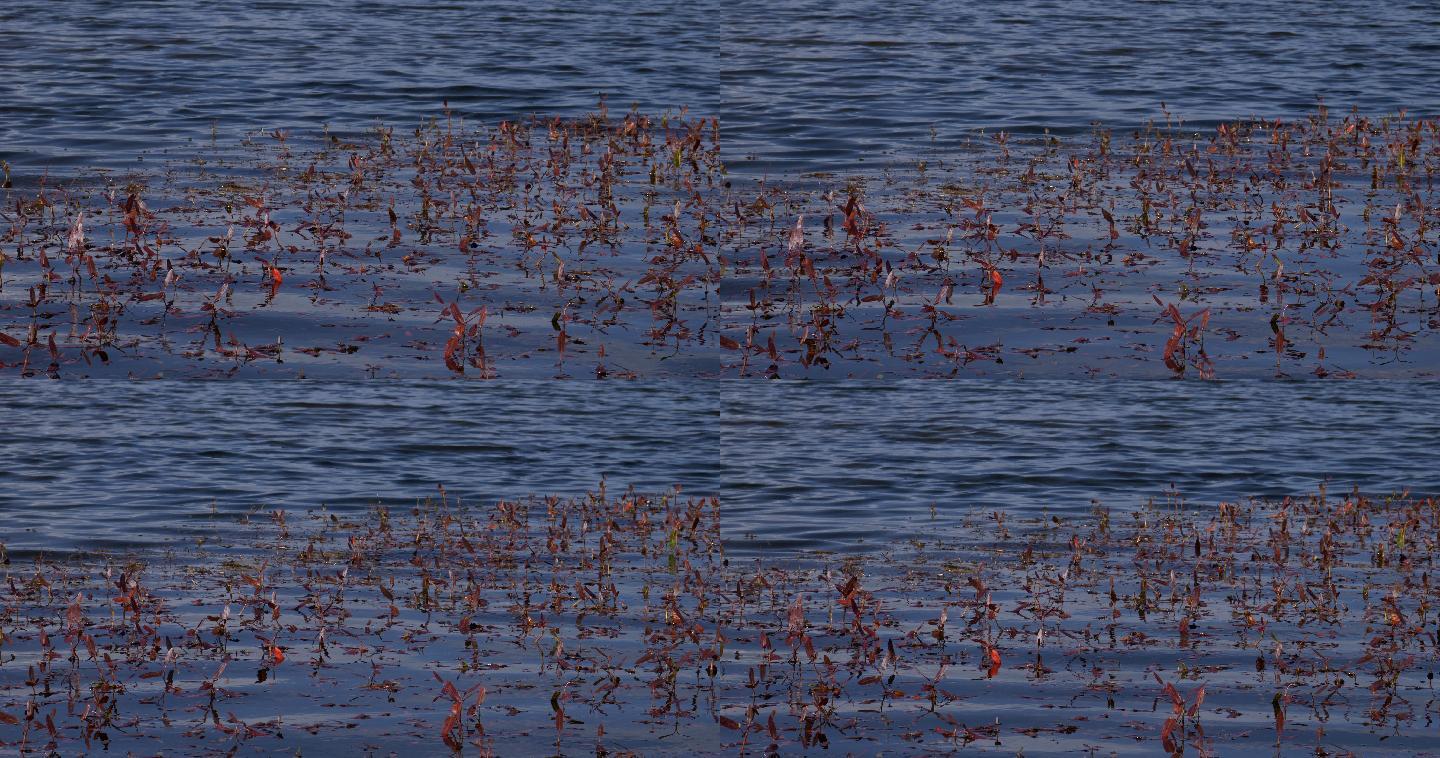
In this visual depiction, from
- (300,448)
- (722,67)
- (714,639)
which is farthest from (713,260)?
(722,67)

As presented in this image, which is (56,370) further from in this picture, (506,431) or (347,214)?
(506,431)

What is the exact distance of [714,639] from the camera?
811 cm

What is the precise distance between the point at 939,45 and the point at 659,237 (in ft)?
31.1

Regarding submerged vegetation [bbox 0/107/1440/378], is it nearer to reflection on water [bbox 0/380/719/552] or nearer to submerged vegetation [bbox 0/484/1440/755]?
submerged vegetation [bbox 0/484/1440/755]

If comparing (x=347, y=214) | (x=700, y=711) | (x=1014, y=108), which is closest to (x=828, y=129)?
(x=1014, y=108)

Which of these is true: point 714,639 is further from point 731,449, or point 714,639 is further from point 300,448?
point 300,448

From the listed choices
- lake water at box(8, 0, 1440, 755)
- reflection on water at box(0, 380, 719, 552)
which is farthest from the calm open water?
reflection on water at box(0, 380, 719, 552)

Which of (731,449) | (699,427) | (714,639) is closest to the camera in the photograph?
(714,639)

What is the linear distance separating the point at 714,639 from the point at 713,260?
11.1 feet

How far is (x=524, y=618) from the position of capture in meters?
8.66

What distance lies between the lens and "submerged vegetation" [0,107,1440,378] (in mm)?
9289

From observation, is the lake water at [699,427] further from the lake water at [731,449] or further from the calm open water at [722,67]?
the calm open water at [722,67]

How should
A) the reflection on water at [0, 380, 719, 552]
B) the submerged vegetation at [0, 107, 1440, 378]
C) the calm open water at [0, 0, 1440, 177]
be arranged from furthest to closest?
the calm open water at [0, 0, 1440, 177] < the reflection on water at [0, 380, 719, 552] < the submerged vegetation at [0, 107, 1440, 378]

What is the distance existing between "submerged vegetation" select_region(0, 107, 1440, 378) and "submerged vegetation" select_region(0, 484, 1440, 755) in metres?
1.32
